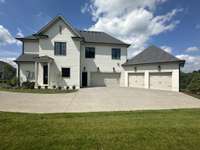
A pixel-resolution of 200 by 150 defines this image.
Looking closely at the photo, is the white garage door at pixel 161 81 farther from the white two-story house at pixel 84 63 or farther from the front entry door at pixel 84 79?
the front entry door at pixel 84 79

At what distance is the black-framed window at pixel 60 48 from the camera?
19391 millimetres

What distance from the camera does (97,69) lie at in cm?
2264

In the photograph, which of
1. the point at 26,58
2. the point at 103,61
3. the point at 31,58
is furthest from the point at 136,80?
the point at 26,58

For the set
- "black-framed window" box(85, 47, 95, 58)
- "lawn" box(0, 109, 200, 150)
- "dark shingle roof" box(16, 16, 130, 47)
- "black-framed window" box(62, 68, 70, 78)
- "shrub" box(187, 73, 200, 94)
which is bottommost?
"lawn" box(0, 109, 200, 150)

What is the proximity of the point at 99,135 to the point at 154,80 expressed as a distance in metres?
16.9

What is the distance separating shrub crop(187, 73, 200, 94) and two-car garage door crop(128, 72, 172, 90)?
2189 mm

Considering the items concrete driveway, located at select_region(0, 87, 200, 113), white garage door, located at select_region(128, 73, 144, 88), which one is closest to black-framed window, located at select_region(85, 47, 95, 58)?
white garage door, located at select_region(128, 73, 144, 88)

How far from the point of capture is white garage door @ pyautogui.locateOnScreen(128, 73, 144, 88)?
829 inches

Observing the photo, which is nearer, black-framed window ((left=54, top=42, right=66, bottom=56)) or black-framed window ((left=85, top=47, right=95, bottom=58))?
black-framed window ((left=54, top=42, right=66, bottom=56))

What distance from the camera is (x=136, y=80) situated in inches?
858

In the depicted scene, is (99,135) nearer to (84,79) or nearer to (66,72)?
(66,72)

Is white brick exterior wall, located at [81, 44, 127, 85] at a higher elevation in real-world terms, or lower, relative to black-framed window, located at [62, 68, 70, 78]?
higher

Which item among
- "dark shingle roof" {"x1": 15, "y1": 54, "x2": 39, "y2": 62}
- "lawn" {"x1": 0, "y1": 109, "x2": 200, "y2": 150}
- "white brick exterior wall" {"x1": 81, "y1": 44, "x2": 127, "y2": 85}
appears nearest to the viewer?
"lawn" {"x1": 0, "y1": 109, "x2": 200, "y2": 150}

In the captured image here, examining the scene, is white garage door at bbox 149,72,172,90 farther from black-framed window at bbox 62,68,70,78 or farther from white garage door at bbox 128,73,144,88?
black-framed window at bbox 62,68,70,78
